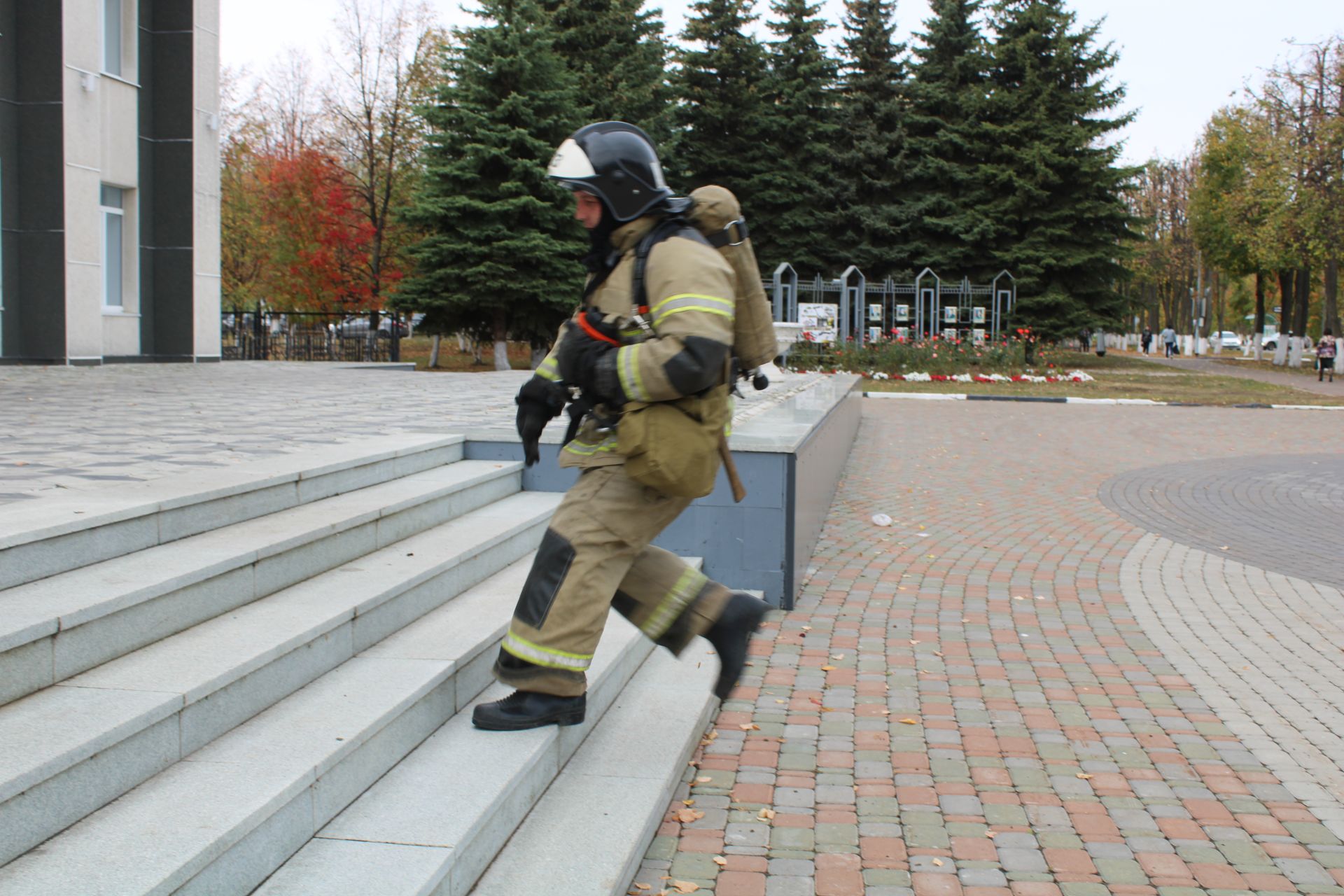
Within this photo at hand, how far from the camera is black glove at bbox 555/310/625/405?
10.8 ft

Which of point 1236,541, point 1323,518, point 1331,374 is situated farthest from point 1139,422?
point 1331,374

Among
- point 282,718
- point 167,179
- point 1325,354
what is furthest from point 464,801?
point 1325,354

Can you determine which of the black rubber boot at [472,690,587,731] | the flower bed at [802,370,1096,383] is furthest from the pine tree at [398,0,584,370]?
the black rubber boot at [472,690,587,731]

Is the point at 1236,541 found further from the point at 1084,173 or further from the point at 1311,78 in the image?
the point at 1311,78

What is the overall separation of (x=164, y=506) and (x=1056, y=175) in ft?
135

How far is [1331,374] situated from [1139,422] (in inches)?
876

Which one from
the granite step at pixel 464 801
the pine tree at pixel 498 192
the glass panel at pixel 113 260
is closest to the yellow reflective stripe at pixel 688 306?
the granite step at pixel 464 801

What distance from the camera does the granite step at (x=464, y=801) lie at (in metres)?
2.74

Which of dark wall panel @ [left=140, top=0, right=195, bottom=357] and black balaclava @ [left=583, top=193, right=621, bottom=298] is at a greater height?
dark wall panel @ [left=140, top=0, right=195, bottom=357]

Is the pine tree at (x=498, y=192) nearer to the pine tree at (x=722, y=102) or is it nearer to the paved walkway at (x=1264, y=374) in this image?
the pine tree at (x=722, y=102)

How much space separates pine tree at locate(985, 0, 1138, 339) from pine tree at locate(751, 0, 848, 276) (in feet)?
20.3

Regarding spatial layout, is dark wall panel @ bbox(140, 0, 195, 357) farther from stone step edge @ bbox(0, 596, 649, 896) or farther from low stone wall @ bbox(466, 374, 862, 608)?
stone step edge @ bbox(0, 596, 649, 896)

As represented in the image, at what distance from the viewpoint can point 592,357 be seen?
3.34 metres

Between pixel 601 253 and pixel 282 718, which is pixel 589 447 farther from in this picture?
pixel 282 718
